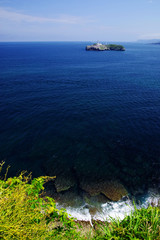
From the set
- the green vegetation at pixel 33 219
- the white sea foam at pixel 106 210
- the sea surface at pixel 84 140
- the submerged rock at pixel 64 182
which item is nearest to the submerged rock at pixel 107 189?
the sea surface at pixel 84 140

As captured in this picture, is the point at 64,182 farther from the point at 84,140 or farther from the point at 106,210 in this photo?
the point at 84,140

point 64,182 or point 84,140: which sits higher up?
point 84,140

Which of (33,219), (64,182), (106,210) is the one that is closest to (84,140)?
(64,182)

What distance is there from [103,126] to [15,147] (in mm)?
20051

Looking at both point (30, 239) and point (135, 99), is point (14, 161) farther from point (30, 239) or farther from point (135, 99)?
point (135, 99)

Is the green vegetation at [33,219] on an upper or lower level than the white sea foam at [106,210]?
upper

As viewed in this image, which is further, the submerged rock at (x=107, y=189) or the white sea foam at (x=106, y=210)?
the submerged rock at (x=107, y=189)

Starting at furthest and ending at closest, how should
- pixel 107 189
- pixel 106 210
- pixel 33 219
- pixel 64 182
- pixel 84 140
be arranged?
1. pixel 84 140
2. pixel 64 182
3. pixel 107 189
4. pixel 106 210
5. pixel 33 219

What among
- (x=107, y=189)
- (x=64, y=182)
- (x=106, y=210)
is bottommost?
(x=106, y=210)

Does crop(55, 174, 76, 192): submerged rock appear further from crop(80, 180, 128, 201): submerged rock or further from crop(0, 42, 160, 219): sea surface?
crop(80, 180, 128, 201): submerged rock

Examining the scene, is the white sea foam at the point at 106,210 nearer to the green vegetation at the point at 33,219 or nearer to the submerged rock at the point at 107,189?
the submerged rock at the point at 107,189

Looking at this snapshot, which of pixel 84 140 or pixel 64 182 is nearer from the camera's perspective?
pixel 64 182

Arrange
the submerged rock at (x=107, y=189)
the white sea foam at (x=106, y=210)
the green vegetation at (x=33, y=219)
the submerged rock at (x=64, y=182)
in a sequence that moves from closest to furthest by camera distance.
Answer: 1. the green vegetation at (x=33, y=219)
2. the white sea foam at (x=106, y=210)
3. the submerged rock at (x=107, y=189)
4. the submerged rock at (x=64, y=182)

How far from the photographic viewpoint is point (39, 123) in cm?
3528
